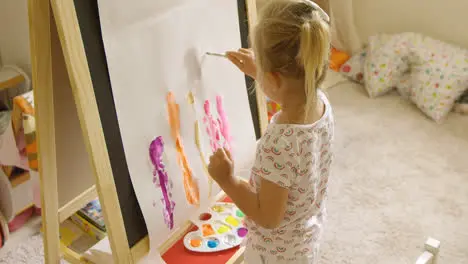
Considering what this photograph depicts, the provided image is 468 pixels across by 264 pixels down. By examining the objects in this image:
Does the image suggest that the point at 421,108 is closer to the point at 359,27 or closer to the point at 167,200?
the point at 359,27

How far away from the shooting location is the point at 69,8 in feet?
2.93

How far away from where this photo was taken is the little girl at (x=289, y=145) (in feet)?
2.81

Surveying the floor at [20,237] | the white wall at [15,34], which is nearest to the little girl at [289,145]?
the floor at [20,237]

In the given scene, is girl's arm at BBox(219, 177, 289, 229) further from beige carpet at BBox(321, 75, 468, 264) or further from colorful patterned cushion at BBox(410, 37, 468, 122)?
colorful patterned cushion at BBox(410, 37, 468, 122)

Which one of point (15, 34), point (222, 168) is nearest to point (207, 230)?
point (222, 168)

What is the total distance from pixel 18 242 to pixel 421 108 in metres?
1.78

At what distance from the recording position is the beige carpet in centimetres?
168

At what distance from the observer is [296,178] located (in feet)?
3.06

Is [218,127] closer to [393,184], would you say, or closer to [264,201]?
[264,201]

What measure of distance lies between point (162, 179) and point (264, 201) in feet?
0.99

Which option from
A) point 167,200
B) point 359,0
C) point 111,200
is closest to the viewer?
point 111,200

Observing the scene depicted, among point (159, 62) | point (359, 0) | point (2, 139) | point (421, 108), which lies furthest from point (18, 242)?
point (359, 0)

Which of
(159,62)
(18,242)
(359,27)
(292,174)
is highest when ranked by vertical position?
(159,62)

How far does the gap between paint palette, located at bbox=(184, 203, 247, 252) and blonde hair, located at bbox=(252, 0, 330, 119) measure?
0.55m
